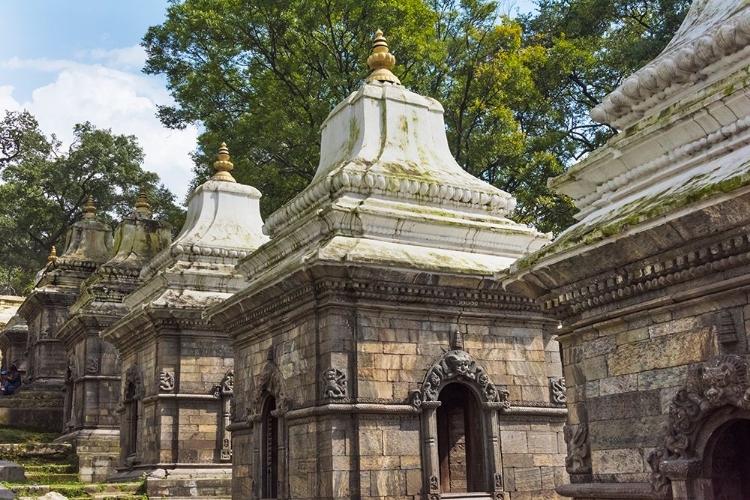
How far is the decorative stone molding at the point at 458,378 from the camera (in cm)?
998

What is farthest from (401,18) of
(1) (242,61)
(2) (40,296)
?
(2) (40,296)

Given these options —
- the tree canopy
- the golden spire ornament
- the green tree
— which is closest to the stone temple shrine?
the tree canopy

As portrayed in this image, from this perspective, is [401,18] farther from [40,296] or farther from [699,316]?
[699,316]

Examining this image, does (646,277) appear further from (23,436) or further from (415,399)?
(23,436)

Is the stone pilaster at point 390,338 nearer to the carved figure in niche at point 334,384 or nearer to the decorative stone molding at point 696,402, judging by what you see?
the carved figure in niche at point 334,384

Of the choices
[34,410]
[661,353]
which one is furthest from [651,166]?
[34,410]

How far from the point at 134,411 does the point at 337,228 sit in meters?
7.89

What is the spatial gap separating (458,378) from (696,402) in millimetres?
4613

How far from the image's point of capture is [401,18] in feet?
68.8

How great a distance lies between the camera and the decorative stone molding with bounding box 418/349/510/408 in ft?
32.8

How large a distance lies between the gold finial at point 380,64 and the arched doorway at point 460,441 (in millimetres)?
4367

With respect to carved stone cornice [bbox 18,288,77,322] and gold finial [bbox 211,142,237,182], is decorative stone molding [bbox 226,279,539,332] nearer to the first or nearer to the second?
gold finial [bbox 211,142,237,182]

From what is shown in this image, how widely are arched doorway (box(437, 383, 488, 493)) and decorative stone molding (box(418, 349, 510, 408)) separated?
0.20m

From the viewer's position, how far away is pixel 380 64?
1243 cm
